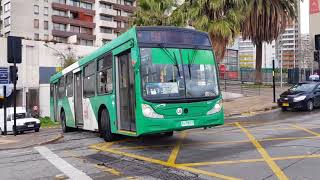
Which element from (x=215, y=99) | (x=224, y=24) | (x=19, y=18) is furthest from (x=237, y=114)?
(x=19, y=18)

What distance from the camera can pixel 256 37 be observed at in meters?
43.4

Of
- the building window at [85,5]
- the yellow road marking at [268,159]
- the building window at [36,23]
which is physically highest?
the building window at [85,5]

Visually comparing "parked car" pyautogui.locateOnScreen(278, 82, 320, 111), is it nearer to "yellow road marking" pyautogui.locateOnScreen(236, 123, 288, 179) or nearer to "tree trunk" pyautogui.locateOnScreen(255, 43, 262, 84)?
"yellow road marking" pyautogui.locateOnScreen(236, 123, 288, 179)

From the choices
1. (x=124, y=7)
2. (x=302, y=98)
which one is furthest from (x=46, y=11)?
(x=302, y=98)

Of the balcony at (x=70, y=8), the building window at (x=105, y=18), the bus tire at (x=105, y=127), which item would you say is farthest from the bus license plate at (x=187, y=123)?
the building window at (x=105, y=18)

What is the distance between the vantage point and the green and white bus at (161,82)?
11594 millimetres

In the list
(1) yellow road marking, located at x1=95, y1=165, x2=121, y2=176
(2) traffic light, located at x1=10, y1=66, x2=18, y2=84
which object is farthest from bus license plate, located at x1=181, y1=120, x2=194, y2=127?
(2) traffic light, located at x1=10, y1=66, x2=18, y2=84

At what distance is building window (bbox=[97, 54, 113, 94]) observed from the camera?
13685 mm

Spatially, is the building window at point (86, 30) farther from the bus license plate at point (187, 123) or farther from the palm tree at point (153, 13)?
the bus license plate at point (187, 123)

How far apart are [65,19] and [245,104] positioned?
219 ft

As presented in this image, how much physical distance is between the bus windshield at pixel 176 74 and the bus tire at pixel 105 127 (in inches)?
118

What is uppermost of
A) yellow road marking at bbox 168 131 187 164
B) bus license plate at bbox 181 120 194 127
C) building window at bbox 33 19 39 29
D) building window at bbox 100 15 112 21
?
building window at bbox 100 15 112 21

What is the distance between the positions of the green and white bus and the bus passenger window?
29mm

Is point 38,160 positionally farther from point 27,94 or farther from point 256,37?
point 27,94
